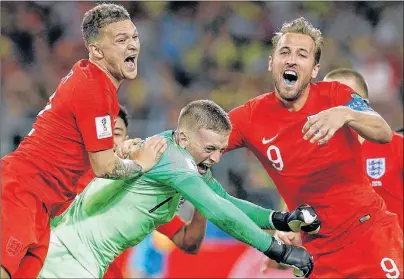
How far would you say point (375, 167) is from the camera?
618 cm

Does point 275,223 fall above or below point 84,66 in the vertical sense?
below

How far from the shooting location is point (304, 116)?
16.8 feet

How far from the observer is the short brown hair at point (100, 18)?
473 centimetres

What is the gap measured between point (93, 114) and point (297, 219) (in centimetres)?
139

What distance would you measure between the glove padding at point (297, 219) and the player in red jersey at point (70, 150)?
2.98 feet

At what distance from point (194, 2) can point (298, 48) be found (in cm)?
706

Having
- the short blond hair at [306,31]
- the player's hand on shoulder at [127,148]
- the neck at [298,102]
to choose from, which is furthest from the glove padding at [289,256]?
the short blond hair at [306,31]

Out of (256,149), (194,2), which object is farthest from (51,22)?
(256,149)

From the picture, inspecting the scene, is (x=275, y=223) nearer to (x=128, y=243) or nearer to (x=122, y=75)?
(x=128, y=243)

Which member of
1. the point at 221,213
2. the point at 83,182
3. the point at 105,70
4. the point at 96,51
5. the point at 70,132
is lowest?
the point at 83,182

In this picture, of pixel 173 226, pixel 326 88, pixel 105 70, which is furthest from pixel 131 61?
pixel 173 226

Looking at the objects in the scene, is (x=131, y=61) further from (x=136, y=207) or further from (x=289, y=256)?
(x=289, y=256)

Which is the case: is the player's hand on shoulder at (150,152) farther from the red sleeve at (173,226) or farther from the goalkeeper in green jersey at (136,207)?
the red sleeve at (173,226)

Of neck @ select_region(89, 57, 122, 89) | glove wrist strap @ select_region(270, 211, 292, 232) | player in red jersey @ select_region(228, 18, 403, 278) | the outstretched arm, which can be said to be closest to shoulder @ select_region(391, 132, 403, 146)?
player in red jersey @ select_region(228, 18, 403, 278)
